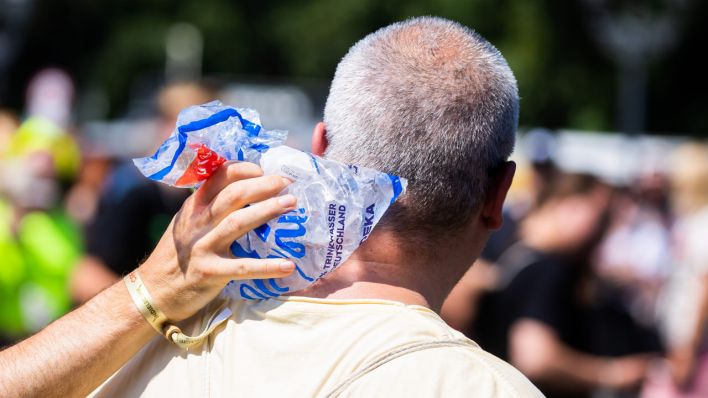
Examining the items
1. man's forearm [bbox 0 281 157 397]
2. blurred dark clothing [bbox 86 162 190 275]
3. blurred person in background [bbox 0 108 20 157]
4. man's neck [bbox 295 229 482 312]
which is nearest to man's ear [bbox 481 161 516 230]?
man's neck [bbox 295 229 482 312]

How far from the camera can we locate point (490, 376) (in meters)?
1.72

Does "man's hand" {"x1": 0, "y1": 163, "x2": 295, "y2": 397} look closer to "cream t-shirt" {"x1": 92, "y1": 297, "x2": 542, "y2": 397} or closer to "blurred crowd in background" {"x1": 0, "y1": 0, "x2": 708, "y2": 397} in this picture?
"cream t-shirt" {"x1": 92, "y1": 297, "x2": 542, "y2": 397}

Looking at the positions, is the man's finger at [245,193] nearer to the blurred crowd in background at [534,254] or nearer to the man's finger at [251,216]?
the man's finger at [251,216]

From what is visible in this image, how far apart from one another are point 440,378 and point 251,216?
0.40 metres

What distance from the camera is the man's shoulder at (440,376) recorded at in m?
1.69

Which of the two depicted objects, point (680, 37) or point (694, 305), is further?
point (680, 37)

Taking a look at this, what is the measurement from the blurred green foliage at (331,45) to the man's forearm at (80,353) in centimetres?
2764

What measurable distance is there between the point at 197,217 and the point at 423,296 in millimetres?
426

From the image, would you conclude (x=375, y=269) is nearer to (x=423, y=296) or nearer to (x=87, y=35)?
(x=423, y=296)

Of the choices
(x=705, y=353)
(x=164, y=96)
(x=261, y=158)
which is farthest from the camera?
(x=705, y=353)

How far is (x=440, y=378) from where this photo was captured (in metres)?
1.69

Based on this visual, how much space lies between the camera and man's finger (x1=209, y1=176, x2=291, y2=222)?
69.6 inches

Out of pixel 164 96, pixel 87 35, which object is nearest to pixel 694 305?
pixel 164 96

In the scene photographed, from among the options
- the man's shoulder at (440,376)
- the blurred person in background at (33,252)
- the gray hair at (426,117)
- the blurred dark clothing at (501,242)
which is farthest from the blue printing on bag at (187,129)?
the blurred person in background at (33,252)
